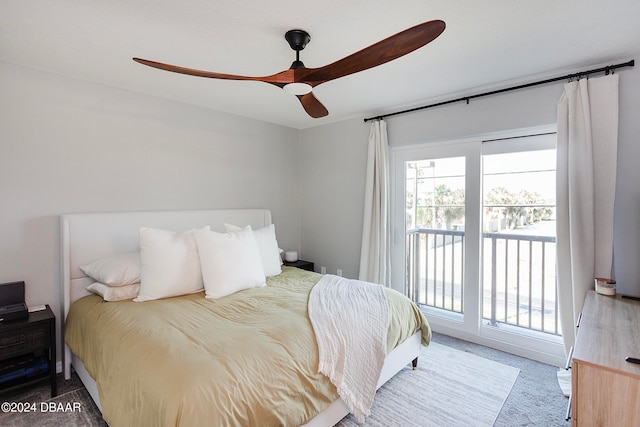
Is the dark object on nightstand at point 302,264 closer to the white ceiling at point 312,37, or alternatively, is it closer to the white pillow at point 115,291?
the white pillow at point 115,291

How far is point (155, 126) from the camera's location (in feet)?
10.1

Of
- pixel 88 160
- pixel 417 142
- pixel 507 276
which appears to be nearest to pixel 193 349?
pixel 88 160

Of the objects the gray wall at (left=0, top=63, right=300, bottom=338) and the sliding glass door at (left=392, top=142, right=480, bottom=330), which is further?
the sliding glass door at (left=392, top=142, right=480, bottom=330)

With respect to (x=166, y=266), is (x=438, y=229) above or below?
above

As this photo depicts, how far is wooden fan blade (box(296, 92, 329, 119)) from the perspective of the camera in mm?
2124

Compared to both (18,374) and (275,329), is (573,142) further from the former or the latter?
(18,374)

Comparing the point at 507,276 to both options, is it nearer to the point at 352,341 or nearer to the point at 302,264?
the point at 352,341

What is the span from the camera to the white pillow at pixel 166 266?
91.8 inches

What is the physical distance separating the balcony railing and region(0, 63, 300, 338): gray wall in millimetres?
2489

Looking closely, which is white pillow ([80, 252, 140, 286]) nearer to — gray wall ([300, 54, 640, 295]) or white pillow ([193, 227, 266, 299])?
white pillow ([193, 227, 266, 299])

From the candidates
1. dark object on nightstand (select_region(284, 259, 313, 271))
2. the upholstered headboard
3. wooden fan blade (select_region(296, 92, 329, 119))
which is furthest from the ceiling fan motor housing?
dark object on nightstand (select_region(284, 259, 313, 271))

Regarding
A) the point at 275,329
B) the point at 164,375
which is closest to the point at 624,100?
the point at 275,329

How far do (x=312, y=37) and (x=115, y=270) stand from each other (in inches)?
88.6

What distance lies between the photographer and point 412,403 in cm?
213
